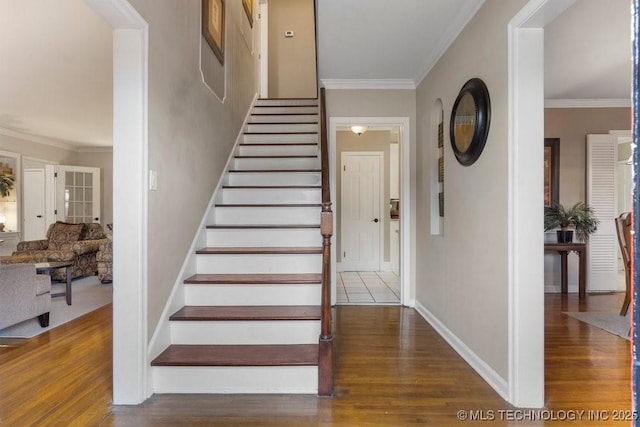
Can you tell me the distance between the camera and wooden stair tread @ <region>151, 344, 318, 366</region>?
1965 mm

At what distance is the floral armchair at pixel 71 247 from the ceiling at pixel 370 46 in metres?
1.98

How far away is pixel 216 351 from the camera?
2.09 meters

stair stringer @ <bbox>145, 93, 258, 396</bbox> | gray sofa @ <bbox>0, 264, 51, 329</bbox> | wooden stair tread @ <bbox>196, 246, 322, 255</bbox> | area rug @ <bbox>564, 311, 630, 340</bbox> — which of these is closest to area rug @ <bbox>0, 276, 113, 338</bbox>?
gray sofa @ <bbox>0, 264, 51, 329</bbox>

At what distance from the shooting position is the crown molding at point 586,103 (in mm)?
4285

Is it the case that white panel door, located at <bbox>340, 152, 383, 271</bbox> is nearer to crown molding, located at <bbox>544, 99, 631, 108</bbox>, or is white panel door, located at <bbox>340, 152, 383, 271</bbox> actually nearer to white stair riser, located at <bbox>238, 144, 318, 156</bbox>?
white stair riser, located at <bbox>238, 144, 318, 156</bbox>

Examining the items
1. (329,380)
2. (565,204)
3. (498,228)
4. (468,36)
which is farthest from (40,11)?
(565,204)

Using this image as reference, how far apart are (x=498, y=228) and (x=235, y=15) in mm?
3750

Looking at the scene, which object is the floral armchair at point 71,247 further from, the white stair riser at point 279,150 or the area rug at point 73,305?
the white stair riser at point 279,150

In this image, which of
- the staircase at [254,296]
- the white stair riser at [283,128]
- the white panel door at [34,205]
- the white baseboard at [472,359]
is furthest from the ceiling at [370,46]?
the white panel door at [34,205]

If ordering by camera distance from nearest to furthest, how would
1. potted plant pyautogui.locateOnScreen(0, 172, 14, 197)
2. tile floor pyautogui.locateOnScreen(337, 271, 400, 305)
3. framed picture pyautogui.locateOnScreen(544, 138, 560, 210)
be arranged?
tile floor pyautogui.locateOnScreen(337, 271, 400, 305) → framed picture pyautogui.locateOnScreen(544, 138, 560, 210) → potted plant pyautogui.locateOnScreen(0, 172, 14, 197)

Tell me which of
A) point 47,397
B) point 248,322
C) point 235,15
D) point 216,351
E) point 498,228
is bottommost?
point 47,397

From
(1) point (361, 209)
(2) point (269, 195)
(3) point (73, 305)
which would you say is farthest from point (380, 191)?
(3) point (73, 305)

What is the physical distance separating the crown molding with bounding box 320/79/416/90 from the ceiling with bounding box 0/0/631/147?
0.04 ft

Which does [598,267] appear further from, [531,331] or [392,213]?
[531,331]
